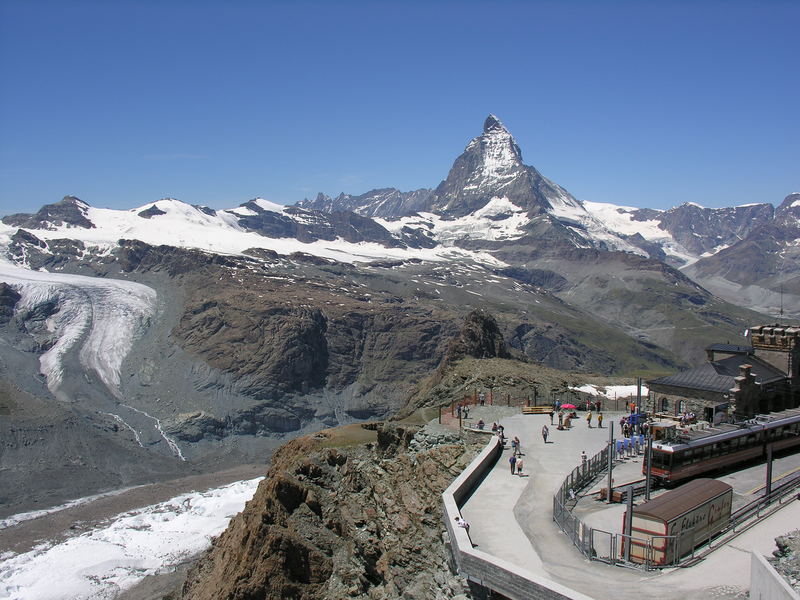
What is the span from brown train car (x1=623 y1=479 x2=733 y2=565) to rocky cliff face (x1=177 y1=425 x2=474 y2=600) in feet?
20.3

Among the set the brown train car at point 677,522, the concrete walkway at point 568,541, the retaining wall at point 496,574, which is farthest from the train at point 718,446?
the retaining wall at point 496,574

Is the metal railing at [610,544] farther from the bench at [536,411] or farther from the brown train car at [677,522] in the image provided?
the bench at [536,411]

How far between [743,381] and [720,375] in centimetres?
507

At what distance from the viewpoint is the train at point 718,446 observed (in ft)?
93.1

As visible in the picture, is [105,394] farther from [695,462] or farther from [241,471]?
[695,462]

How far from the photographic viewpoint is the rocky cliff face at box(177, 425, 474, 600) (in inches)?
1044

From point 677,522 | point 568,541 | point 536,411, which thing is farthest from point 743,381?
point 568,541

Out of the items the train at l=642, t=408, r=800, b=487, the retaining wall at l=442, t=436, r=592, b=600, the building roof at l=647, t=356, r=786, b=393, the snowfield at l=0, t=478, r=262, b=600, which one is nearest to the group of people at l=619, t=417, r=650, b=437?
the train at l=642, t=408, r=800, b=487

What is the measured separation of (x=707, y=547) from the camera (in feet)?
71.8

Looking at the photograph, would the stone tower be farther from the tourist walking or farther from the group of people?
the tourist walking

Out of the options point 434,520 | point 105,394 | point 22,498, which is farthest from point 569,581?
point 105,394

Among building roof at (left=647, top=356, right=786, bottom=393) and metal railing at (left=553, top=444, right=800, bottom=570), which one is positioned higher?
building roof at (left=647, top=356, right=786, bottom=393)

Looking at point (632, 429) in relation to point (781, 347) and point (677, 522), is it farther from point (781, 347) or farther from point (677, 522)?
point (677, 522)

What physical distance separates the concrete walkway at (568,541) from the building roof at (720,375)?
1479 centimetres
